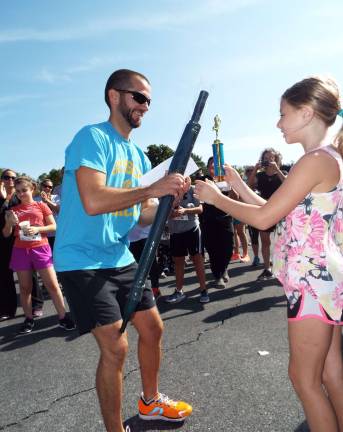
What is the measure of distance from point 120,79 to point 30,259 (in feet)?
10.6

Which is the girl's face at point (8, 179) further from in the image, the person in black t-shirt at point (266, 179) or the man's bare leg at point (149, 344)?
the man's bare leg at point (149, 344)

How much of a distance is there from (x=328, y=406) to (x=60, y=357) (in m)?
2.84

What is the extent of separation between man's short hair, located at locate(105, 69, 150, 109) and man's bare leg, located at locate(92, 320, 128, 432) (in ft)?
4.75

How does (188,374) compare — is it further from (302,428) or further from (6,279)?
(6,279)

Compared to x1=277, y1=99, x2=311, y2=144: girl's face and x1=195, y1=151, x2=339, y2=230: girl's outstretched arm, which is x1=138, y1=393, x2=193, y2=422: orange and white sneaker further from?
x1=277, y1=99, x2=311, y2=144: girl's face

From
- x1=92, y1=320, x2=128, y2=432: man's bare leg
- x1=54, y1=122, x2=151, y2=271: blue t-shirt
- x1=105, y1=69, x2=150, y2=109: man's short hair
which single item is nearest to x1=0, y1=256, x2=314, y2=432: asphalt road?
x1=92, y1=320, x2=128, y2=432: man's bare leg

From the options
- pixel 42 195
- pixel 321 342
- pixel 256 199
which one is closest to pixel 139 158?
pixel 256 199

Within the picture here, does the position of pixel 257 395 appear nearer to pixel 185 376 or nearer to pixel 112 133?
pixel 185 376

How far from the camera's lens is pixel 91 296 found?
2.14m

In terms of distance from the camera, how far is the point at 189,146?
1.99 m

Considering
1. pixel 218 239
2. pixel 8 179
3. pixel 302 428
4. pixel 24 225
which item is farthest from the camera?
pixel 218 239

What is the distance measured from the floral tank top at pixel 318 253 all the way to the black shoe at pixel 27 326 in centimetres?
391

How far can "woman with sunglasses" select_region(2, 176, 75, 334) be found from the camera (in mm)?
4770

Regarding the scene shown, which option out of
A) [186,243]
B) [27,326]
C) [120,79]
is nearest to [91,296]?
[120,79]
